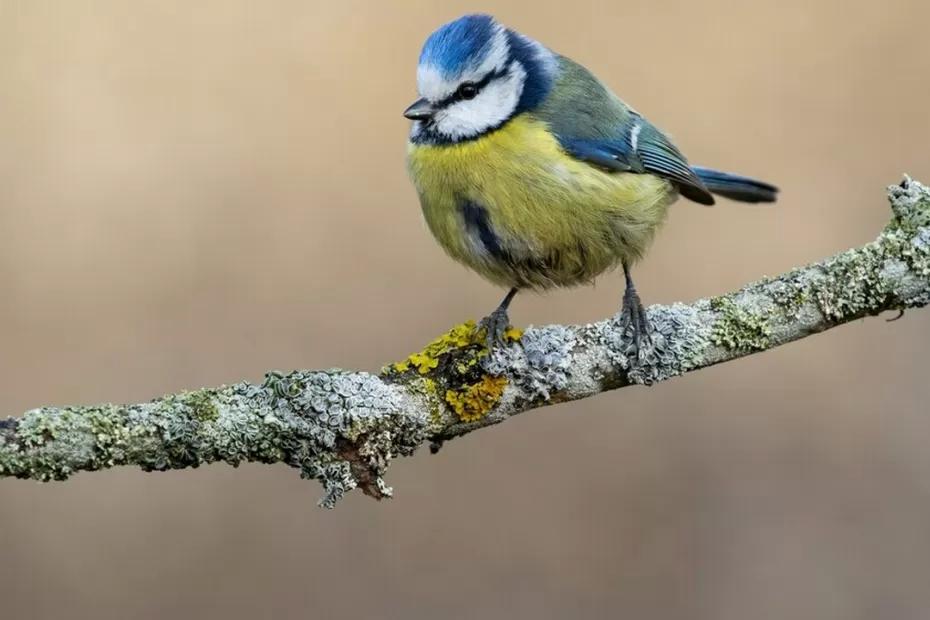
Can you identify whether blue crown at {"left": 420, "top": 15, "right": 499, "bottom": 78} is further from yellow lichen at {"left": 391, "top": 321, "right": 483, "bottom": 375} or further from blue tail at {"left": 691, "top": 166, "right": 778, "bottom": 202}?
blue tail at {"left": 691, "top": 166, "right": 778, "bottom": 202}

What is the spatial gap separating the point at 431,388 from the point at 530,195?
→ 714 millimetres

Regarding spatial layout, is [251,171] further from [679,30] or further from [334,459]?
[334,459]

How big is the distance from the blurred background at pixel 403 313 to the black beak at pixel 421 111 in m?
1.66

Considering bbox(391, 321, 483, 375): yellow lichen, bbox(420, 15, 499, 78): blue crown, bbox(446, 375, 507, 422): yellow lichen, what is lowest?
bbox(446, 375, 507, 422): yellow lichen

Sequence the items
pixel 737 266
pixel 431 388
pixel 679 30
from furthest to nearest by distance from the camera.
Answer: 1. pixel 679 30
2. pixel 737 266
3. pixel 431 388

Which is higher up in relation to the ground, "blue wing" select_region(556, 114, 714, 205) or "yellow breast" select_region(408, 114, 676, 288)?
"blue wing" select_region(556, 114, 714, 205)

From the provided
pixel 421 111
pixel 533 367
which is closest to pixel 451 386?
pixel 533 367

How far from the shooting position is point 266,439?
228cm

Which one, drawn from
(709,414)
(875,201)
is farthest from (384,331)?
(875,201)

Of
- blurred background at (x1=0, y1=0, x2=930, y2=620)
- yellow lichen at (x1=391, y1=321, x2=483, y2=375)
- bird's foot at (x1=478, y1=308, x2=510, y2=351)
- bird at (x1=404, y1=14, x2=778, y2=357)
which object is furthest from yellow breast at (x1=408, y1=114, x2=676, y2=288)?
blurred background at (x1=0, y1=0, x2=930, y2=620)

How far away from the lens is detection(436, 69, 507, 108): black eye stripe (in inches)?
119

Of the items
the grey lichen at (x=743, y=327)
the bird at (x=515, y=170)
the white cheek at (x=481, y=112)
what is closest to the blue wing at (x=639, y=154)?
the bird at (x=515, y=170)

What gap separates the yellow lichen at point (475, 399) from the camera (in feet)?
7.98

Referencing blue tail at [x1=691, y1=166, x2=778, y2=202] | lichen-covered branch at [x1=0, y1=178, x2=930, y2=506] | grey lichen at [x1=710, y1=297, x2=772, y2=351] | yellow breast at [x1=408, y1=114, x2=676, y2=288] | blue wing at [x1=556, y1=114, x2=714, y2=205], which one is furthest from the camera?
blue tail at [x1=691, y1=166, x2=778, y2=202]
